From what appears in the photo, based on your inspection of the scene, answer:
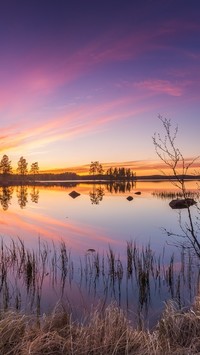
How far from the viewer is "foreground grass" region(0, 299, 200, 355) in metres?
5.84

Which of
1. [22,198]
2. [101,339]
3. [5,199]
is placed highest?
[101,339]

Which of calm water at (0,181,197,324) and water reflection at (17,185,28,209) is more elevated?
water reflection at (17,185,28,209)

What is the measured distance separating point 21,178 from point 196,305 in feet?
593

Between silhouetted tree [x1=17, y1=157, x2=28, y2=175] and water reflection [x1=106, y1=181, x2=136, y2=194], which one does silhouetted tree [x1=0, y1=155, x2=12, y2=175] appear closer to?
silhouetted tree [x1=17, y1=157, x2=28, y2=175]

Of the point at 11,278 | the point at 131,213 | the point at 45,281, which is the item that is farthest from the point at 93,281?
the point at 131,213

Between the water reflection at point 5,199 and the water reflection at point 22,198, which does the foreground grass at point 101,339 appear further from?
the water reflection at point 22,198

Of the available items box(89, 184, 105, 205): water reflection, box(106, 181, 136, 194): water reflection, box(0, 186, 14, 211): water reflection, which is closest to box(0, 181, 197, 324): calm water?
box(0, 186, 14, 211): water reflection

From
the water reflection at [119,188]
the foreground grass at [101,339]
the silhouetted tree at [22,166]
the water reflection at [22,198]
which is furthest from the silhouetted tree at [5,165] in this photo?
the foreground grass at [101,339]

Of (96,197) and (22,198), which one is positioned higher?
(22,198)

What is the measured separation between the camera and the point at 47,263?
50.9ft

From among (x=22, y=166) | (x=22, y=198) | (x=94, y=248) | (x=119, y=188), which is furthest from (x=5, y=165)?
(x=94, y=248)

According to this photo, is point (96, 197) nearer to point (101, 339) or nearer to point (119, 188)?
point (119, 188)

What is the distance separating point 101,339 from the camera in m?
6.38

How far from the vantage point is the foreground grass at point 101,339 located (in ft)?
19.2
